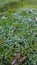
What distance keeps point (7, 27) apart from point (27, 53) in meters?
1.63

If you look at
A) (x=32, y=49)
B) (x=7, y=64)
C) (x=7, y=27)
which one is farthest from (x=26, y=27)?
(x=7, y=64)

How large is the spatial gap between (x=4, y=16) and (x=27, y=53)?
8.78 feet

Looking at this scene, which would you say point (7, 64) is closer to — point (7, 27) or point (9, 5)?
point (7, 27)

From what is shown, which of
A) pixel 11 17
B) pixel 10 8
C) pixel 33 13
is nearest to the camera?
pixel 11 17

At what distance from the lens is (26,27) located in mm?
9016

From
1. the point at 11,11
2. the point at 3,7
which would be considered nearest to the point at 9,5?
Answer: the point at 3,7

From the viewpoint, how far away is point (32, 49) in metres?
7.92

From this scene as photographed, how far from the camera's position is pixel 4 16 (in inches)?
387

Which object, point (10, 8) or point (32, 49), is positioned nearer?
point (32, 49)

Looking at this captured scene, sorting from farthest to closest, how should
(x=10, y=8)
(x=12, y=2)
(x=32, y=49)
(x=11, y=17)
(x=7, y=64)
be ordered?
1. (x=12, y=2)
2. (x=10, y=8)
3. (x=11, y=17)
4. (x=32, y=49)
5. (x=7, y=64)

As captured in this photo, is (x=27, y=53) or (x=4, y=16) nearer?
(x=27, y=53)

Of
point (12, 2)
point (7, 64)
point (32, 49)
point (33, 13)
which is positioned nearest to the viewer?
point (7, 64)

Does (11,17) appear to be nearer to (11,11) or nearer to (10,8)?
(11,11)

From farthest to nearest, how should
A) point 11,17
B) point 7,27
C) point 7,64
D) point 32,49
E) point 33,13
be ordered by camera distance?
point 33,13
point 11,17
point 7,27
point 32,49
point 7,64
